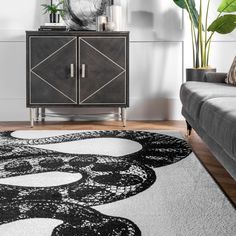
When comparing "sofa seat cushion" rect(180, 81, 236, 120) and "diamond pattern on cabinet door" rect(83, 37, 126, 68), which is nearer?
"sofa seat cushion" rect(180, 81, 236, 120)

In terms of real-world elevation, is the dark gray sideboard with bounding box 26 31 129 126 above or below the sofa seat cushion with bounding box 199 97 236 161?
above

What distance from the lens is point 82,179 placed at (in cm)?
183

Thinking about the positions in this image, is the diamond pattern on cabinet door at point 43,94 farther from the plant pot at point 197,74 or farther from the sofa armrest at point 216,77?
the sofa armrest at point 216,77

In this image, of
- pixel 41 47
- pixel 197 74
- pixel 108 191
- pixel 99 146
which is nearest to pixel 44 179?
pixel 108 191

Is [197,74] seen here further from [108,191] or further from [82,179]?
[108,191]

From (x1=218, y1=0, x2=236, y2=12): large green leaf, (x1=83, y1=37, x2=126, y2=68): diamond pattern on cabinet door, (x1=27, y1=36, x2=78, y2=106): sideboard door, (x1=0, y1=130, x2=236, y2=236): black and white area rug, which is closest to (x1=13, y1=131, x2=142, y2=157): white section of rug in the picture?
(x1=0, y1=130, x2=236, y2=236): black and white area rug

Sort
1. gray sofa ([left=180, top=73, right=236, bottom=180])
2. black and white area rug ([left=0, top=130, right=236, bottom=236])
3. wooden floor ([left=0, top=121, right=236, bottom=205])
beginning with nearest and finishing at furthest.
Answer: black and white area rug ([left=0, top=130, right=236, bottom=236]) → gray sofa ([left=180, top=73, right=236, bottom=180]) → wooden floor ([left=0, top=121, right=236, bottom=205])

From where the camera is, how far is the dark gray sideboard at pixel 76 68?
321 centimetres

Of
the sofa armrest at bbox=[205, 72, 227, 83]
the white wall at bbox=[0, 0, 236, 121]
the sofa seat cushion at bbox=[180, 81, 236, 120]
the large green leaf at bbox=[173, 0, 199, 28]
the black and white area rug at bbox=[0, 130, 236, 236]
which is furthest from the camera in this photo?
the white wall at bbox=[0, 0, 236, 121]

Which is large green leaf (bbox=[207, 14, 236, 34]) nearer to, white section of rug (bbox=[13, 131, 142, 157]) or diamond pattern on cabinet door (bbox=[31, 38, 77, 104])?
diamond pattern on cabinet door (bbox=[31, 38, 77, 104])

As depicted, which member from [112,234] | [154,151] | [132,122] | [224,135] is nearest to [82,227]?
[112,234]

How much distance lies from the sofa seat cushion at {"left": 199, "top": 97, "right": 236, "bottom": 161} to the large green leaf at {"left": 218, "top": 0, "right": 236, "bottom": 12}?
4.93 feet

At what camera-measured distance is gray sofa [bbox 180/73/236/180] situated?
1432 millimetres

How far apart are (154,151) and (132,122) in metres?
1.16
